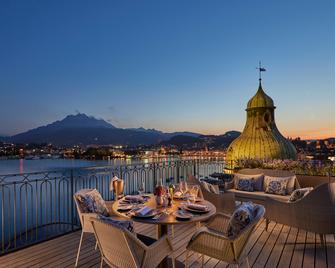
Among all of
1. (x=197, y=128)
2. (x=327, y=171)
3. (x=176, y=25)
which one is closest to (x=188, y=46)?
(x=176, y=25)

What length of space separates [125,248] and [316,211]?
9.74ft

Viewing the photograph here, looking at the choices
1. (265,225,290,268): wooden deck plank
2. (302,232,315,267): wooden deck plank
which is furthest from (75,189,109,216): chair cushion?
(302,232,315,267): wooden deck plank

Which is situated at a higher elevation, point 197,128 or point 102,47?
point 102,47

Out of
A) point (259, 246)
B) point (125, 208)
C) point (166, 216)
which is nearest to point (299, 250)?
point (259, 246)

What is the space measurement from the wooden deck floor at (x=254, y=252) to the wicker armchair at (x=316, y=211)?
1.06 ft

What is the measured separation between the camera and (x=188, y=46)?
11812mm

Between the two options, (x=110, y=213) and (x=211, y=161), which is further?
(x=211, y=161)

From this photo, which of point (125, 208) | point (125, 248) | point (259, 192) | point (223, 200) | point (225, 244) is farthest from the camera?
point (259, 192)

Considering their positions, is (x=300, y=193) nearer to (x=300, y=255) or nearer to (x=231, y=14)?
(x=300, y=255)

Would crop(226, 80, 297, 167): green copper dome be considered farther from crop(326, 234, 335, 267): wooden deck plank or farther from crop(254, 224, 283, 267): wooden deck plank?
Result: crop(326, 234, 335, 267): wooden deck plank

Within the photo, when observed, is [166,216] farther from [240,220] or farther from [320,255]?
[320,255]

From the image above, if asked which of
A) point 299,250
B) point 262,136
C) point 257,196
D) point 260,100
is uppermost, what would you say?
point 260,100

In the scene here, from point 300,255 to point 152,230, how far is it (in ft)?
8.08

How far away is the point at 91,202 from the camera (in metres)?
3.04
